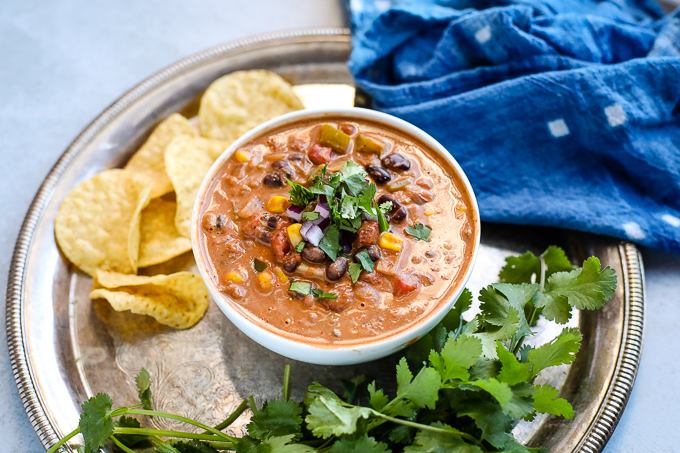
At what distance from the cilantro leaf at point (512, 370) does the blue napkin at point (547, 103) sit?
1149 mm

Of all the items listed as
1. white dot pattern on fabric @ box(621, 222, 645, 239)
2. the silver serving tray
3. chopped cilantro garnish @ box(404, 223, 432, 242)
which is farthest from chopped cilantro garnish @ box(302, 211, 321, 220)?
white dot pattern on fabric @ box(621, 222, 645, 239)

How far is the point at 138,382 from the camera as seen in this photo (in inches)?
110

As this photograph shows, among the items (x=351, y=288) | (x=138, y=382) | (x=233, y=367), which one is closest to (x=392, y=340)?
(x=351, y=288)

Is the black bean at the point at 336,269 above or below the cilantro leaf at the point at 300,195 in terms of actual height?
below

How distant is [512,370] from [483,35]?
2.14m

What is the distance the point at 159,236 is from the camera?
3367 mm

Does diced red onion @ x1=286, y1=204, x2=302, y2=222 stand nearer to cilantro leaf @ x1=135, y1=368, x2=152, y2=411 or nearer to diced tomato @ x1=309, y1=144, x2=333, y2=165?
diced tomato @ x1=309, y1=144, x2=333, y2=165

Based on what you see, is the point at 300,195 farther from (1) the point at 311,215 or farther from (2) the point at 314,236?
(2) the point at 314,236

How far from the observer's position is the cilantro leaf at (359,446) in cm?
223

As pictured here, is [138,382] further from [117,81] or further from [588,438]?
[117,81]

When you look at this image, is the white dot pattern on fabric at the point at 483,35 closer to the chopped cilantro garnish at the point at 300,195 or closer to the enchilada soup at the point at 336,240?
the enchilada soup at the point at 336,240

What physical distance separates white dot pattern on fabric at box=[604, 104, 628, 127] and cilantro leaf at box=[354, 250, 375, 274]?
5.66 ft

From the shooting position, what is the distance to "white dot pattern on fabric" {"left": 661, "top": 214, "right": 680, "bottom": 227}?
3.23 metres

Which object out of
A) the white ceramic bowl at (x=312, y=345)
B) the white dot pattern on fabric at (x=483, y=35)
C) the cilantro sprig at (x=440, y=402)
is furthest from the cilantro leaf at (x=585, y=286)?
the white dot pattern on fabric at (x=483, y=35)
